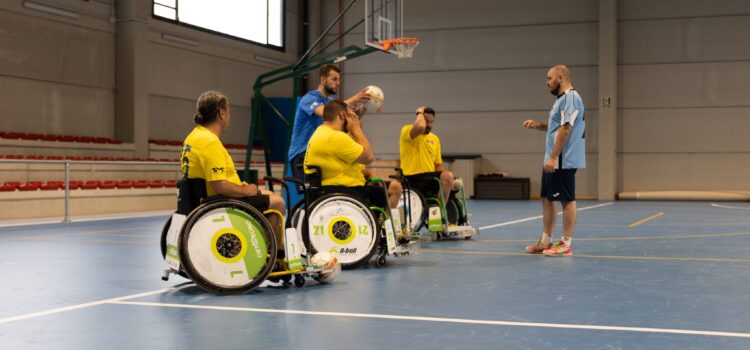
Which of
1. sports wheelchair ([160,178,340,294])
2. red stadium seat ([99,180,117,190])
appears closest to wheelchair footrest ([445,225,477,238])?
sports wheelchair ([160,178,340,294])

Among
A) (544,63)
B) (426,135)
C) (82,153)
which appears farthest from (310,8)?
(426,135)

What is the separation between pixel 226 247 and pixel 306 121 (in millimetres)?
2329

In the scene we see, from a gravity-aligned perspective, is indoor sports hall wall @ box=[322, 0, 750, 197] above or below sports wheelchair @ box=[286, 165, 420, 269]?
above

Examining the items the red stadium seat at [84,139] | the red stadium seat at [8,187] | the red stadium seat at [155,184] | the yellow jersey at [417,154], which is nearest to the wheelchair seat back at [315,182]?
the yellow jersey at [417,154]

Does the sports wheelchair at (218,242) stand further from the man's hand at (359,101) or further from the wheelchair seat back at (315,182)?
the man's hand at (359,101)

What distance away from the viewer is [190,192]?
15.5 ft

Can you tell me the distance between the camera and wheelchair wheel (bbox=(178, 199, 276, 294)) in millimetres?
4578

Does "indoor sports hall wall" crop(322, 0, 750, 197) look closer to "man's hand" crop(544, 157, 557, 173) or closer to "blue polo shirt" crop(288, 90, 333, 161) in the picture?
"man's hand" crop(544, 157, 557, 173)

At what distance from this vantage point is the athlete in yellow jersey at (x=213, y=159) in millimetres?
4641

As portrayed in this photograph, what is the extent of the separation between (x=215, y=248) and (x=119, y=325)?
3.17 feet

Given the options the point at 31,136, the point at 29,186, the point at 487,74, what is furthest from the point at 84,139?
the point at 487,74

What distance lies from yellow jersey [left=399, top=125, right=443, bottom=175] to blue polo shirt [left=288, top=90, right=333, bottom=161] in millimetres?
1810

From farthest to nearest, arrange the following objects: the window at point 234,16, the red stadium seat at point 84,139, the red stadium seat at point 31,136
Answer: the window at point 234,16
the red stadium seat at point 84,139
the red stadium seat at point 31,136

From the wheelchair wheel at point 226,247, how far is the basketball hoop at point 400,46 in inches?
378
